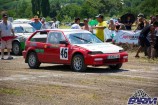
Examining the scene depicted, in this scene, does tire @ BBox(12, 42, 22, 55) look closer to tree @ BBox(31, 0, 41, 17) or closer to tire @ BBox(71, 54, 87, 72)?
tire @ BBox(71, 54, 87, 72)

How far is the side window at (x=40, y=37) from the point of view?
17.0 m

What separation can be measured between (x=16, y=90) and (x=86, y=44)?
4877mm

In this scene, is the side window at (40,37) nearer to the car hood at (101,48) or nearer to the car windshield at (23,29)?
the car hood at (101,48)

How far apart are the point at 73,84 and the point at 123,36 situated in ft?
39.7

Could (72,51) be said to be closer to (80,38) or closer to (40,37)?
(80,38)

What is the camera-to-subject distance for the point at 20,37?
23.3 meters

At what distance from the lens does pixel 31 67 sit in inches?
677

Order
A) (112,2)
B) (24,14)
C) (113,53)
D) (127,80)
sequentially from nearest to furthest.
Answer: (127,80)
(113,53)
(24,14)
(112,2)

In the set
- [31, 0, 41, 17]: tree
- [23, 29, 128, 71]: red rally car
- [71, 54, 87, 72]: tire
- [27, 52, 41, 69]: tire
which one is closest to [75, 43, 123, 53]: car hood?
[23, 29, 128, 71]: red rally car

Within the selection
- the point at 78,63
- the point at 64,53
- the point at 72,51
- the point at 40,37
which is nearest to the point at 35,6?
the point at 40,37

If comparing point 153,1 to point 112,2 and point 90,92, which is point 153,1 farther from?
point 112,2

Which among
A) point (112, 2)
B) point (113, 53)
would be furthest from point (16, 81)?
point (112, 2)

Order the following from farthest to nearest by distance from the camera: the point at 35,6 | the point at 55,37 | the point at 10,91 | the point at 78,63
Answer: the point at 35,6 → the point at 55,37 → the point at 78,63 → the point at 10,91

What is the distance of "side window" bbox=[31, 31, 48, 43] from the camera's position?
16989 mm
